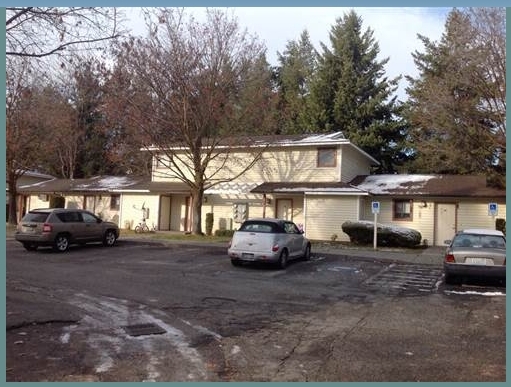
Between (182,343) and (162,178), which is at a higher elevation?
(162,178)

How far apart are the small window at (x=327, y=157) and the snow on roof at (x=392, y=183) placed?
2163 mm

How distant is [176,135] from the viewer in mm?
27531

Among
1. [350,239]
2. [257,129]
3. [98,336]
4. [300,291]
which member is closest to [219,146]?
[257,129]

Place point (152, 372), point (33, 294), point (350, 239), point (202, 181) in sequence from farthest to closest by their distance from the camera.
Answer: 1. point (202, 181)
2. point (350, 239)
3. point (33, 294)
4. point (152, 372)

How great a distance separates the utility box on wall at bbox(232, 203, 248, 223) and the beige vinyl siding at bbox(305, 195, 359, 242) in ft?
12.8

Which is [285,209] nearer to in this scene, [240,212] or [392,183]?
[240,212]

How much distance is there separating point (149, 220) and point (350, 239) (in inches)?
535

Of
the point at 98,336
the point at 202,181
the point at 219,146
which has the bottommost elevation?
the point at 98,336

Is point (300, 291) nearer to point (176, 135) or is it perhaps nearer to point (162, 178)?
point (176, 135)

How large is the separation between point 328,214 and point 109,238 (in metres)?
11.5

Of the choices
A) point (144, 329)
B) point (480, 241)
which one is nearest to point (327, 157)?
point (480, 241)

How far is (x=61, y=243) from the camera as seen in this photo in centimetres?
1941

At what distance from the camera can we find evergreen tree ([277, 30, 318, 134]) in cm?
4428

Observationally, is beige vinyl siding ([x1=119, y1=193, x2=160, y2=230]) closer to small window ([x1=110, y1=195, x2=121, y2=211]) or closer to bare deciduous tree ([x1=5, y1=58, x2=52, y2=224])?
small window ([x1=110, y1=195, x2=121, y2=211])
